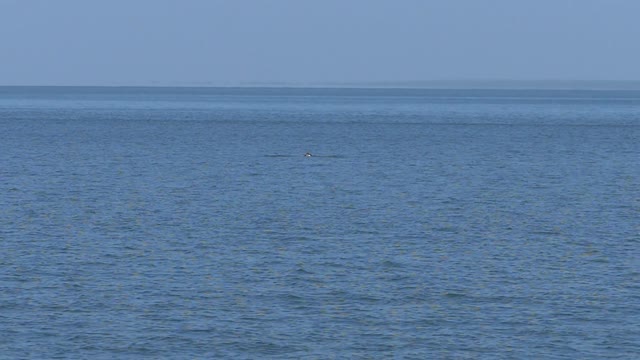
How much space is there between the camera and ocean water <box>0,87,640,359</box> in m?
35.1

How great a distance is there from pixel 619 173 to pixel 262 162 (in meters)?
32.4

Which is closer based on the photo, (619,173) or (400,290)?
(400,290)

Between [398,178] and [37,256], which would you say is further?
[398,178]

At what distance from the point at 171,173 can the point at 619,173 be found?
3781cm

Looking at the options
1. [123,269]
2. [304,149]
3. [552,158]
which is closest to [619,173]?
[552,158]

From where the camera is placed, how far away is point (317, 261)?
158ft

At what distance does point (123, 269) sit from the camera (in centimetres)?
4572

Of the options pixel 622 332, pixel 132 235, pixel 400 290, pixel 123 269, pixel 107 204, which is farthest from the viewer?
pixel 107 204

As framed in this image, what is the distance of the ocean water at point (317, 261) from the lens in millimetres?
35125

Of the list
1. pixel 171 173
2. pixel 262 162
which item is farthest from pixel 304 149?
pixel 171 173

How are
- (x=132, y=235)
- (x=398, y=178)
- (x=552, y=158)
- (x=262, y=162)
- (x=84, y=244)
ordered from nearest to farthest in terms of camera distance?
(x=84, y=244) < (x=132, y=235) < (x=398, y=178) < (x=262, y=162) < (x=552, y=158)

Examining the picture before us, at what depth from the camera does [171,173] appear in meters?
93.9

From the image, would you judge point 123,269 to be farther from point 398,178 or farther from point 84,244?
point 398,178

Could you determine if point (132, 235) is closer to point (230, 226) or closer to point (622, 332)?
point (230, 226)
